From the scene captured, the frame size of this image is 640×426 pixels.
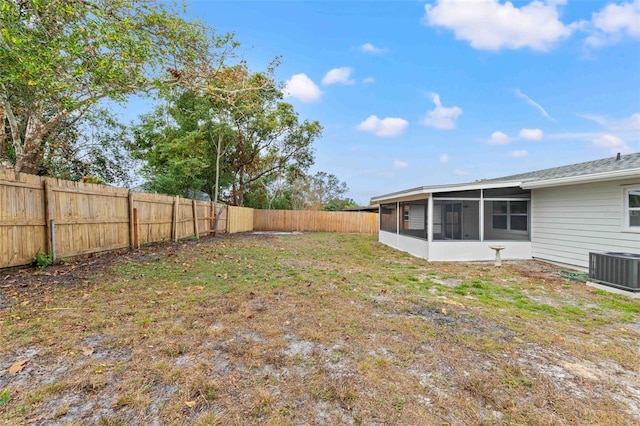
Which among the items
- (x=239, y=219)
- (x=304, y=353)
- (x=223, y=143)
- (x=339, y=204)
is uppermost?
(x=223, y=143)

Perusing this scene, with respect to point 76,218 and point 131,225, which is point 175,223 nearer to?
point 131,225

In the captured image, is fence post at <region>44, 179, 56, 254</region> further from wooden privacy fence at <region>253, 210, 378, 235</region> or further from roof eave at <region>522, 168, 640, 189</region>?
wooden privacy fence at <region>253, 210, 378, 235</region>

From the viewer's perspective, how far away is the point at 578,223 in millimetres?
7656

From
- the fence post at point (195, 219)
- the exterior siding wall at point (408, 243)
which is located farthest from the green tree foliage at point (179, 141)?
the exterior siding wall at point (408, 243)

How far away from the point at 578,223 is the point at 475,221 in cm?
237

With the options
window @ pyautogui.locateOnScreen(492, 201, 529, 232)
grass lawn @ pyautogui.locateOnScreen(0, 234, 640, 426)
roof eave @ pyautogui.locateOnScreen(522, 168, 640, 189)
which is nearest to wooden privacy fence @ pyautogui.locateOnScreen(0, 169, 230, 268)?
grass lawn @ pyautogui.locateOnScreen(0, 234, 640, 426)

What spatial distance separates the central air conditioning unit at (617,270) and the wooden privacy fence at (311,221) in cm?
1596

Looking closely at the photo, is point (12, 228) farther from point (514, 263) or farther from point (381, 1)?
point (514, 263)

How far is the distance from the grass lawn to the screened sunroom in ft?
12.0

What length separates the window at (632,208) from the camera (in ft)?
21.0

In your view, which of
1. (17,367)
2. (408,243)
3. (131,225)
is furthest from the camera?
(408,243)

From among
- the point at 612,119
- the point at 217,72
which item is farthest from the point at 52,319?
the point at 612,119

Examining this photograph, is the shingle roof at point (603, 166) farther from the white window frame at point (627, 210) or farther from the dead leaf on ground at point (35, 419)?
the dead leaf on ground at point (35, 419)

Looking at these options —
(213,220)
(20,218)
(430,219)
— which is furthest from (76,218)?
(430,219)
